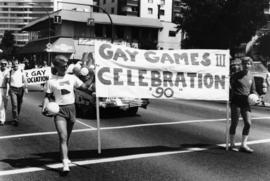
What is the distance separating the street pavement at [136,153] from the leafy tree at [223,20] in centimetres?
2726

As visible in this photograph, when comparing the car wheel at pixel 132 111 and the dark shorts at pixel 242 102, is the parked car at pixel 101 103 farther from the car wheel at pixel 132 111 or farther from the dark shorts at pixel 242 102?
the dark shorts at pixel 242 102

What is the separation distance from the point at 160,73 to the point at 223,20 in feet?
106

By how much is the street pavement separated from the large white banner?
1.23 m

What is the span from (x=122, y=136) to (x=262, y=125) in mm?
5047

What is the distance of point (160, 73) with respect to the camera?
8555 mm

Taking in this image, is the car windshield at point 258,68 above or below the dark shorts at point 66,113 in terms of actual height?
below

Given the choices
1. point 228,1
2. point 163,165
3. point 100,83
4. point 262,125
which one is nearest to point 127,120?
point 262,125

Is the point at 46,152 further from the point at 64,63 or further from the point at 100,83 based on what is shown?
the point at 64,63

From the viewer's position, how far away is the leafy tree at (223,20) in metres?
38.1

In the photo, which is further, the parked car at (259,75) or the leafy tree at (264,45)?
the leafy tree at (264,45)

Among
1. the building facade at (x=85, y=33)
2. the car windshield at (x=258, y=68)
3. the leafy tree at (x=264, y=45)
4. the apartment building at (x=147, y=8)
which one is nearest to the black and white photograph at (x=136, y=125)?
the car windshield at (x=258, y=68)

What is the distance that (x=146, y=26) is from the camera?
5938cm

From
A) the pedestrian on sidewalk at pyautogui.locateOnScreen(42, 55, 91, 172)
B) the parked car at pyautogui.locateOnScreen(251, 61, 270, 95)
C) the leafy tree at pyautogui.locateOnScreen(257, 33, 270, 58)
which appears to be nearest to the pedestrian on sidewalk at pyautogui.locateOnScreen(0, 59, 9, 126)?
the pedestrian on sidewalk at pyautogui.locateOnScreen(42, 55, 91, 172)

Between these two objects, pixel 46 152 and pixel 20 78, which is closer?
pixel 46 152
